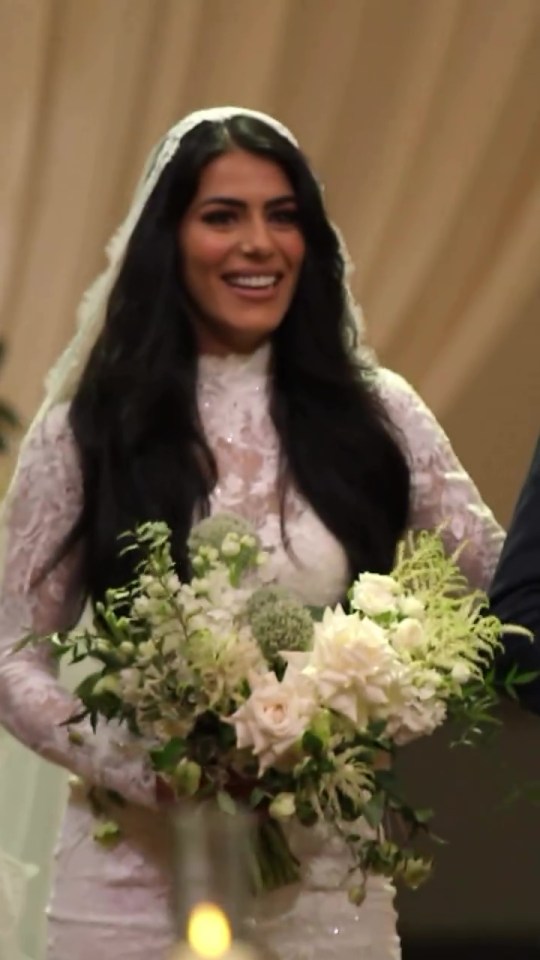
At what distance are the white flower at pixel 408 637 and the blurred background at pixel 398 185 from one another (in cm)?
163

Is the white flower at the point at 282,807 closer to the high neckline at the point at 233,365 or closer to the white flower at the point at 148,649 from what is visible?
the white flower at the point at 148,649

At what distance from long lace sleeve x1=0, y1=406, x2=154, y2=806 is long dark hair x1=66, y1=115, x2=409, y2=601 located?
0.08 feet

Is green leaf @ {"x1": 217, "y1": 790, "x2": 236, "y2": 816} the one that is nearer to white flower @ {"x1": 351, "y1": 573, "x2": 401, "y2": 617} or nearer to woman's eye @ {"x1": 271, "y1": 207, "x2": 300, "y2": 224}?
white flower @ {"x1": 351, "y1": 573, "x2": 401, "y2": 617}

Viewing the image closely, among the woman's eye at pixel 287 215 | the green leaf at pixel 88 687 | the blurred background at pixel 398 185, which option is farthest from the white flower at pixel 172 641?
the blurred background at pixel 398 185

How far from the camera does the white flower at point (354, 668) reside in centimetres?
194

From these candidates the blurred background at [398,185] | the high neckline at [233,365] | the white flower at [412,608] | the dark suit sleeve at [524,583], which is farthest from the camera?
the blurred background at [398,185]

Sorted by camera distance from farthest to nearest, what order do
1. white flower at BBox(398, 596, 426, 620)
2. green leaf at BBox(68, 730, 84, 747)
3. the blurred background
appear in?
the blurred background < green leaf at BBox(68, 730, 84, 747) < white flower at BBox(398, 596, 426, 620)

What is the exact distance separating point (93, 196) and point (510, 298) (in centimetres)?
80

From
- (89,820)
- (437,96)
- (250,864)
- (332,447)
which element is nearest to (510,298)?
(437,96)

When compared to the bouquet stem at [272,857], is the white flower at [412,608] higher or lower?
higher

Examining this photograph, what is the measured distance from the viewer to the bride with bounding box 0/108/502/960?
227 centimetres

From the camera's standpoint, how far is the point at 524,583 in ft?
5.97

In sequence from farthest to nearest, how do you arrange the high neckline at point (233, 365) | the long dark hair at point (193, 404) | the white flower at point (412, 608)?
the high neckline at point (233, 365) → the long dark hair at point (193, 404) → the white flower at point (412, 608)

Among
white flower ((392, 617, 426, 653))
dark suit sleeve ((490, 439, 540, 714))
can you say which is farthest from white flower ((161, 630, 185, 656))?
dark suit sleeve ((490, 439, 540, 714))
